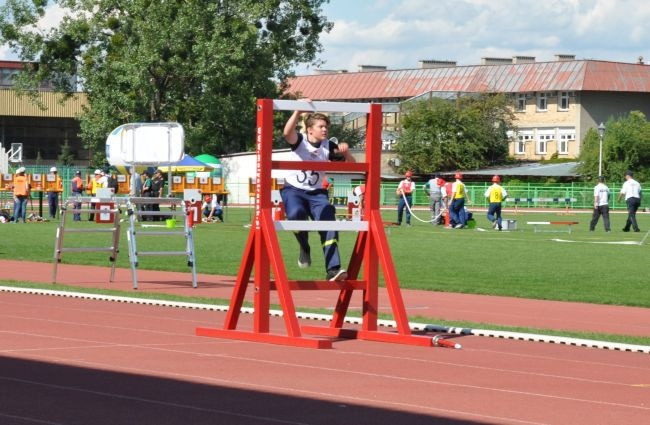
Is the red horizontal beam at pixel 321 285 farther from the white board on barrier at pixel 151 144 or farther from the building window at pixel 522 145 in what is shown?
the building window at pixel 522 145

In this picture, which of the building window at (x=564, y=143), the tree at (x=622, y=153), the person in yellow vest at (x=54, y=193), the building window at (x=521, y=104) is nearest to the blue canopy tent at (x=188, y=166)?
the person in yellow vest at (x=54, y=193)

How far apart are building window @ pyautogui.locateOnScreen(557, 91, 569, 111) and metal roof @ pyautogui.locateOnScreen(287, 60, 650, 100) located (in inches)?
50.2

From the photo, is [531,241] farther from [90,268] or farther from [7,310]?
[7,310]

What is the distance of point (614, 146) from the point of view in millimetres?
89125

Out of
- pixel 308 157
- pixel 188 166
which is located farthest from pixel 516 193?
pixel 308 157

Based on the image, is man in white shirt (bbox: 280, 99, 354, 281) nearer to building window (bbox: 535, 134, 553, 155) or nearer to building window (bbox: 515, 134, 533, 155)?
building window (bbox: 535, 134, 553, 155)

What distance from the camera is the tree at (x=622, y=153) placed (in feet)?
293

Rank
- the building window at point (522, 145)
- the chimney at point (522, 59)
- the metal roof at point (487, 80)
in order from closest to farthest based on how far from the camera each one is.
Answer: the metal roof at point (487, 80) < the building window at point (522, 145) < the chimney at point (522, 59)

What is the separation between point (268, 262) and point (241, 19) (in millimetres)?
59389

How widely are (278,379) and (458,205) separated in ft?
110

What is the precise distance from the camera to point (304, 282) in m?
11.9

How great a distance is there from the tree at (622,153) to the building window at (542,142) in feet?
72.2

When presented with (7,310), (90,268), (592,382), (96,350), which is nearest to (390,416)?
(592,382)

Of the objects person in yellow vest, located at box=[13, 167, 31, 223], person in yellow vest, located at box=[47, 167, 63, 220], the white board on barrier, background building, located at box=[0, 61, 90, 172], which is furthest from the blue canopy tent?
background building, located at box=[0, 61, 90, 172]
